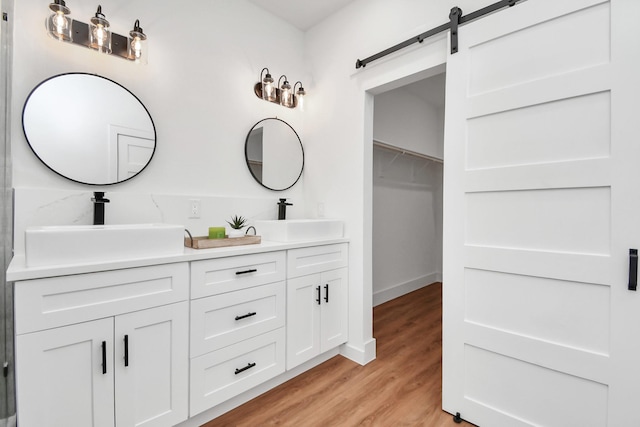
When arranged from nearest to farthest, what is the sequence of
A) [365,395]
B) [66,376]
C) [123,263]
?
1. [66,376]
2. [123,263]
3. [365,395]

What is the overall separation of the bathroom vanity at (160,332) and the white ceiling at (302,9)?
1931 mm

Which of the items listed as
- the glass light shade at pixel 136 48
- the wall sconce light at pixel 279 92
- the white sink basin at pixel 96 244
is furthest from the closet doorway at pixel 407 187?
the white sink basin at pixel 96 244

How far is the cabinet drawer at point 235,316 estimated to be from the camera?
62.2 inches

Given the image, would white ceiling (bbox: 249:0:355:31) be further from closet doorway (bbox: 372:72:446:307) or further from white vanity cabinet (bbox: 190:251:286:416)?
white vanity cabinet (bbox: 190:251:286:416)

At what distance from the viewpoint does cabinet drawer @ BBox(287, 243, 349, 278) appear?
6.64 ft

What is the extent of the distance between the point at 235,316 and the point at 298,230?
0.69 meters

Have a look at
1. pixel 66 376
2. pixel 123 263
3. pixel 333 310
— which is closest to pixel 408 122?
pixel 333 310

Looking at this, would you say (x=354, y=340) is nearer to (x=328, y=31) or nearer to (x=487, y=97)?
(x=487, y=97)

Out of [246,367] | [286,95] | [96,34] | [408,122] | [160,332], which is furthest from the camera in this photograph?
[408,122]

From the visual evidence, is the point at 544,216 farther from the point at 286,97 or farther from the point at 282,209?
the point at 286,97

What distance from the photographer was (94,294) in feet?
4.15

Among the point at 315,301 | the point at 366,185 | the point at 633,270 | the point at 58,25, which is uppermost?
the point at 58,25

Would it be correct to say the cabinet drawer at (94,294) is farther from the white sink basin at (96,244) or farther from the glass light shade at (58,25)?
the glass light shade at (58,25)

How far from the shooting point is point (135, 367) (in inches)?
53.7
